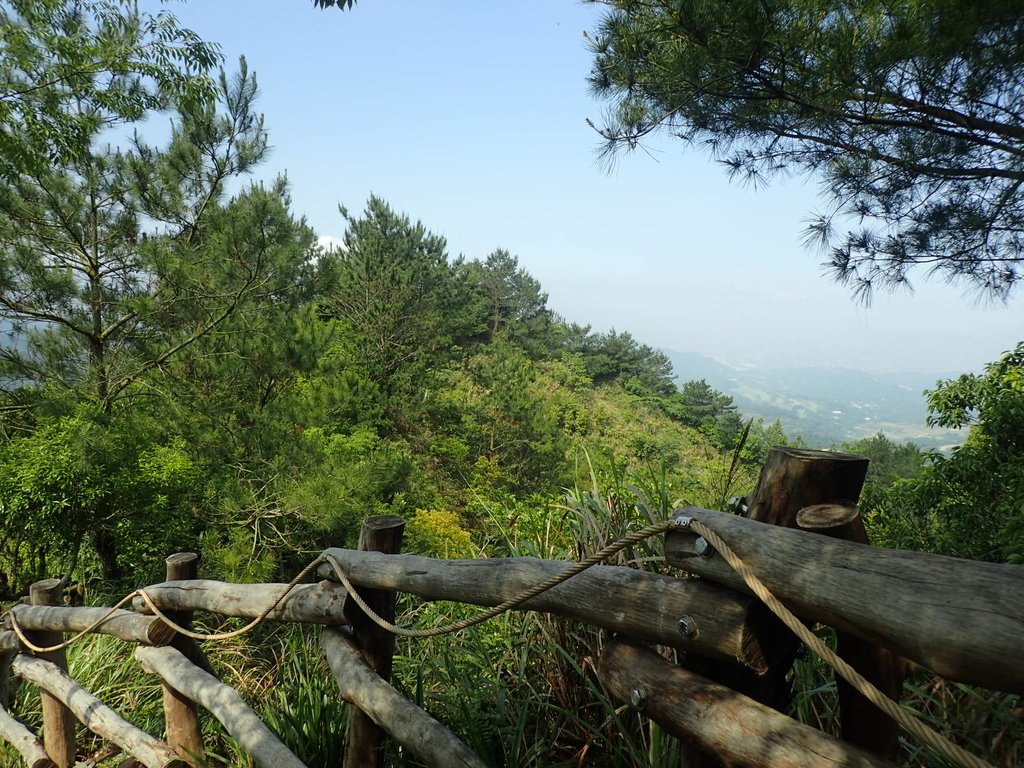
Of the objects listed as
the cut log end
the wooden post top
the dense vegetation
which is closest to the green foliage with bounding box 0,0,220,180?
the dense vegetation

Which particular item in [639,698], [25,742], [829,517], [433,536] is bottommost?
[433,536]

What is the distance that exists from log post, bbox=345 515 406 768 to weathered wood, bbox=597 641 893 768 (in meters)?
0.75

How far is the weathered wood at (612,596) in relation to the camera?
→ 991 millimetres

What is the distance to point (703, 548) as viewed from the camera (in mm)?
1058

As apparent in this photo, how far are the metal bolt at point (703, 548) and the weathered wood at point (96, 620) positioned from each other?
2038 mm

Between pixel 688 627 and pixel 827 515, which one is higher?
pixel 827 515

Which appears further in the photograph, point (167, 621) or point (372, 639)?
point (167, 621)

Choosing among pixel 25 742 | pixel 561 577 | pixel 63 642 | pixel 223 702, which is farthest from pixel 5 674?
pixel 561 577

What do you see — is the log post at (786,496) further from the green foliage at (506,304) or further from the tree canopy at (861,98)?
the green foliage at (506,304)

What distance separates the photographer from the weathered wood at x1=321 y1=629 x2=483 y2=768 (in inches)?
52.1

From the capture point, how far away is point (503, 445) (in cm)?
1257

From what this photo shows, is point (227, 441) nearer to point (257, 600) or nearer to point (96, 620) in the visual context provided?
point (96, 620)

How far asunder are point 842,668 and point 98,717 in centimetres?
257

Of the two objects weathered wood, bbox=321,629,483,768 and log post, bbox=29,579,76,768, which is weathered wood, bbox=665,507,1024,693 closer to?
weathered wood, bbox=321,629,483,768
